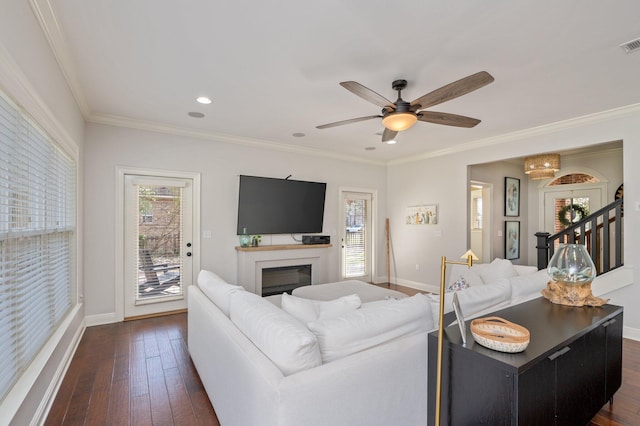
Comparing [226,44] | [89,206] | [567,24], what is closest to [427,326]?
[567,24]

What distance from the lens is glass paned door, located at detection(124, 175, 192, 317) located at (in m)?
4.21

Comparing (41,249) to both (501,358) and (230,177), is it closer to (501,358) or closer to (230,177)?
(230,177)

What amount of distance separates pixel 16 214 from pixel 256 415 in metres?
1.87

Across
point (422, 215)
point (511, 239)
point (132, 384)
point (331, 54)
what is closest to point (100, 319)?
point (132, 384)

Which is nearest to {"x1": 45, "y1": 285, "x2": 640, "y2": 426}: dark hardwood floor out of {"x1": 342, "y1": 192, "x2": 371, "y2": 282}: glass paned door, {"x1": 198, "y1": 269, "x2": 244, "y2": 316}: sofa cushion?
{"x1": 198, "y1": 269, "x2": 244, "y2": 316}: sofa cushion

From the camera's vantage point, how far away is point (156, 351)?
318 centimetres

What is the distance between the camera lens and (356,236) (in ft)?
21.0

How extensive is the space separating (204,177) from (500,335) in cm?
426

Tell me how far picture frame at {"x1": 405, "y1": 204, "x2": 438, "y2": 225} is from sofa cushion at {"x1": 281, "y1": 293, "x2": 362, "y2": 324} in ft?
13.7

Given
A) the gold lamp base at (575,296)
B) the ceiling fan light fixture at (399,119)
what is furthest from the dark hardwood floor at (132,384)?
the ceiling fan light fixture at (399,119)

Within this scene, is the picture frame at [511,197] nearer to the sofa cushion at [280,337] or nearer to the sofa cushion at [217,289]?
the sofa cushion at [217,289]

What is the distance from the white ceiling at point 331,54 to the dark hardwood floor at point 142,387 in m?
2.66

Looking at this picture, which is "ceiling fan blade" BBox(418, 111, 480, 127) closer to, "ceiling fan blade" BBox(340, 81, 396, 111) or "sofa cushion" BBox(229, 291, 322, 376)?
"ceiling fan blade" BBox(340, 81, 396, 111)

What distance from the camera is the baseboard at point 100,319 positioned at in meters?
3.93
